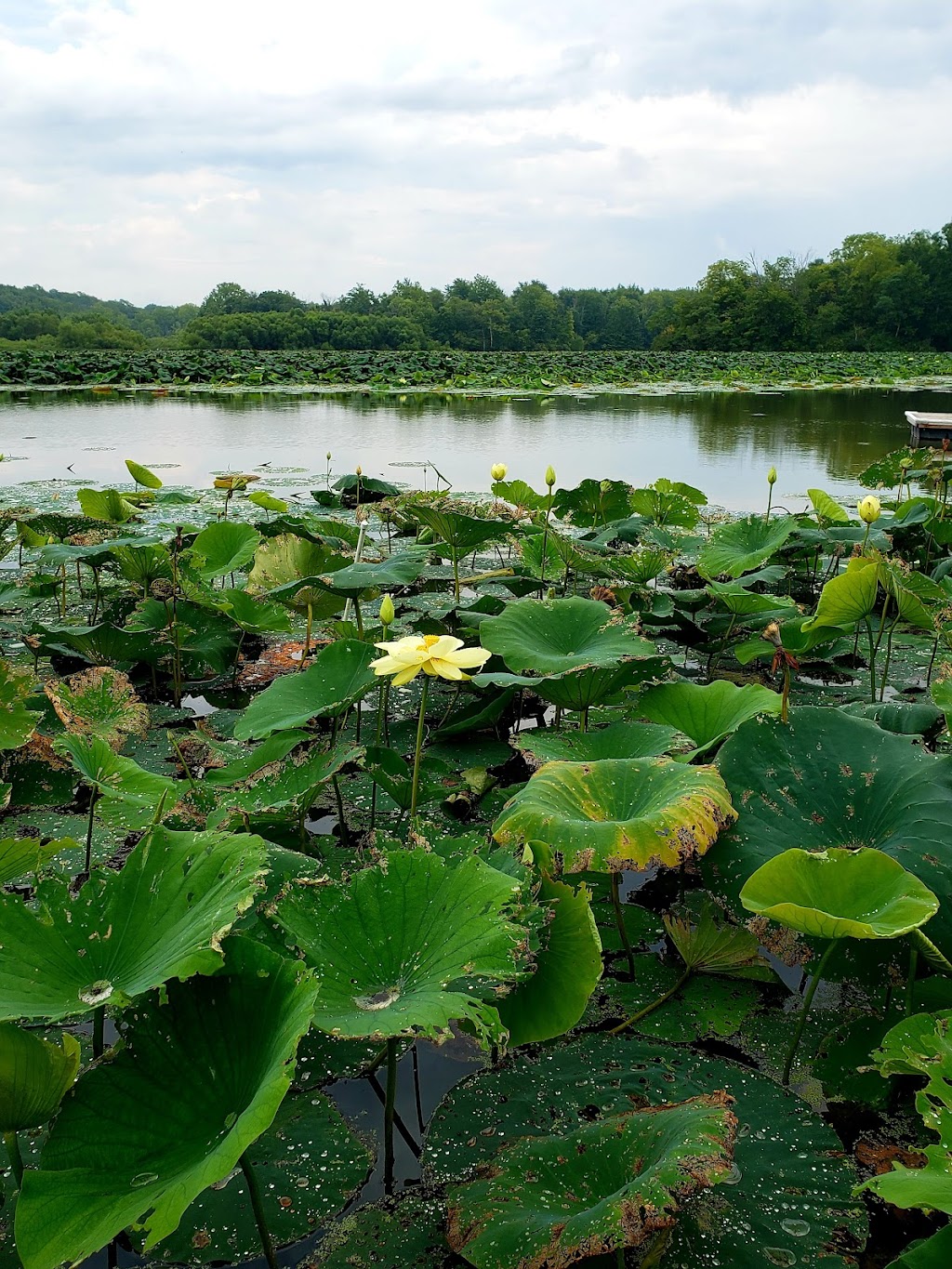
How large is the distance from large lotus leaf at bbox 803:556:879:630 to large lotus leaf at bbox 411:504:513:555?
75 cm

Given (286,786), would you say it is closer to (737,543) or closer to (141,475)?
(737,543)

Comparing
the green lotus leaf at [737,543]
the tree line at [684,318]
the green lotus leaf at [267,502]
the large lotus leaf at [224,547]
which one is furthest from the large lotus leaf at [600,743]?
the tree line at [684,318]

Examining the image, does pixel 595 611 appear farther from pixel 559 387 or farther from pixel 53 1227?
pixel 559 387

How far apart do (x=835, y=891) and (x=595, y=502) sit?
2.48 m

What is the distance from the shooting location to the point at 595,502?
10.5 ft

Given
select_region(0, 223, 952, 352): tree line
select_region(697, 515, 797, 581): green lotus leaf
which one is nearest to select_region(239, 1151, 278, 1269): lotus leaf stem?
select_region(697, 515, 797, 581): green lotus leaf

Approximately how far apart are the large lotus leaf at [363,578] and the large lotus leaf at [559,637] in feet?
0.69

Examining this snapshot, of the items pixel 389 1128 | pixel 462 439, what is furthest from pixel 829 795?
pixel 462 439

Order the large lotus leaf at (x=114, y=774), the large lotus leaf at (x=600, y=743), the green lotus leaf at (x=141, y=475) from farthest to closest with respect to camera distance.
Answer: the green lotus leaf at (x=141, y=475)
the large lotus leaf at (x=600, y=743)
the large lotus leaf at (x=114, y=774)

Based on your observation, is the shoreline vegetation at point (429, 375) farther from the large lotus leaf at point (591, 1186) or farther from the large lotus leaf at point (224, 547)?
the large lotus leaf at point (591, 1186)

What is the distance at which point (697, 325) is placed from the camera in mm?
32812

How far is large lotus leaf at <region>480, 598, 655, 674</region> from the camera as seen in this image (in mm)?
1438

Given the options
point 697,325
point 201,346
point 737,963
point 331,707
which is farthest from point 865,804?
point 697,325

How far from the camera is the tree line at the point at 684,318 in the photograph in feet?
91.6
